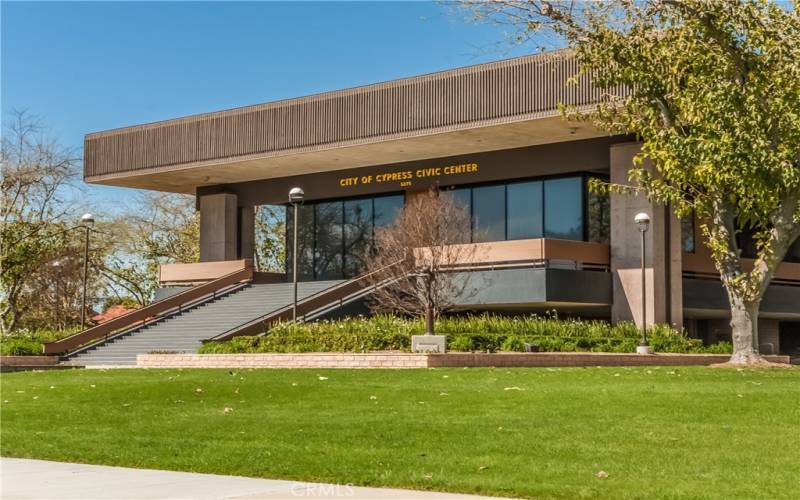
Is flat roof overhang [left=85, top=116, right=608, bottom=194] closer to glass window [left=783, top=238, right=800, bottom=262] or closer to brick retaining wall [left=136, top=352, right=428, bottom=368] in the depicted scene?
brick retaining wall [left=136, top=352, right=428, bottom=368]

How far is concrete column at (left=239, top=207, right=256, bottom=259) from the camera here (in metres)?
48.9

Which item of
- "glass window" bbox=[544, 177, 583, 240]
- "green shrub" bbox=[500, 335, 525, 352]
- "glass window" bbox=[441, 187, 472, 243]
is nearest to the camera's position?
"green shrub" bbox=[500, 335, 525, 352]

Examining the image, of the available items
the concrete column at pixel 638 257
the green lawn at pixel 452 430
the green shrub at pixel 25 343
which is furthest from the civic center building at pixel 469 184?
the green lawn at pixel 452 430

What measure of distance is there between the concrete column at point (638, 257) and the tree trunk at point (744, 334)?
869 cm

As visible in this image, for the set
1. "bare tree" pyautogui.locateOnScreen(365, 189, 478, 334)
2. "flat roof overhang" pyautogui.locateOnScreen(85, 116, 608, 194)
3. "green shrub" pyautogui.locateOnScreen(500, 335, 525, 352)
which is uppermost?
"flat roof overhang" pyautogui.locateOnScreen(85, 116, 608, 194)

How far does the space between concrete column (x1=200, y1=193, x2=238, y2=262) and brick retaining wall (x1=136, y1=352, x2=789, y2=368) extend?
1670 cm

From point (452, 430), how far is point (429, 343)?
13.5 metres

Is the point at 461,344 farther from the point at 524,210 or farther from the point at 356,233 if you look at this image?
the point at 356,233

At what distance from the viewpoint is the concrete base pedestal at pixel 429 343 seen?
87.7ft

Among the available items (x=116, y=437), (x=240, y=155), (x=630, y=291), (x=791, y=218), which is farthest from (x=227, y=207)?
(x=116, y=437)

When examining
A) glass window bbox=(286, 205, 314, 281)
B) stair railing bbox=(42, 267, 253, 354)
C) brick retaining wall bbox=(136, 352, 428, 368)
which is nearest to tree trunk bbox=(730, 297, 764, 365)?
brick retaining wall bbox=(136, 352, 428, 368)

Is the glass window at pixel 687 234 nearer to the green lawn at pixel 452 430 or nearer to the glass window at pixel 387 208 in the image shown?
the glass window at pixel 387 208

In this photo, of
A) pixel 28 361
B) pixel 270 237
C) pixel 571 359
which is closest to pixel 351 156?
pixel 28 361

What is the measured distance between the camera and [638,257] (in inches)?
1415
